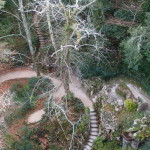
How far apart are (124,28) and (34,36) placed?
9.40m

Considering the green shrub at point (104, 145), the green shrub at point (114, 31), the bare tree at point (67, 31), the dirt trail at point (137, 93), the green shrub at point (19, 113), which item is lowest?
the green shrub at point (104, 145)

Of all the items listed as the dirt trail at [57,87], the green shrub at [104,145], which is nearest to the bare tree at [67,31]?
the dirt trail at [57,87]

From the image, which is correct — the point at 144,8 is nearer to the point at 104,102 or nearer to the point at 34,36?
the point at 104,102

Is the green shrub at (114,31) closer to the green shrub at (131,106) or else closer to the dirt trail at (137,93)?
the dirt trail at (137,93)

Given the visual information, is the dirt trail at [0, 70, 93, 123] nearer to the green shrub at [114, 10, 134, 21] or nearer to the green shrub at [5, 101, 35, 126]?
the green shrub at [5, 101, 35, 126]

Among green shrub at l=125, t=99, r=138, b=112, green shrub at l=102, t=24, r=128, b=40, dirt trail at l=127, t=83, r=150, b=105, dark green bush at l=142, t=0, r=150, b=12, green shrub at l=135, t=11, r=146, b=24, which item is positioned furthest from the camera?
green shrub at l=102, t=24, r=128, b=40

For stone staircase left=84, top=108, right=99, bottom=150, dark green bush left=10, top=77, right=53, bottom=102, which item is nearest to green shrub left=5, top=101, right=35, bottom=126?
dark green bush left=10, top=77, right=53, bottom=102

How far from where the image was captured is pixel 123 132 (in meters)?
16.6

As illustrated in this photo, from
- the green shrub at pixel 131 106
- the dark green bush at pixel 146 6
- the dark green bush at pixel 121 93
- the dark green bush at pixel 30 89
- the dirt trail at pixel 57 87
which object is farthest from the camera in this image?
the dark green bush at pixel 30 89

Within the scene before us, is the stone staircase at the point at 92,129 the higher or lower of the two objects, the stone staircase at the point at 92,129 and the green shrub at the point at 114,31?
the lower

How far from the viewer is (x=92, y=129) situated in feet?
61.8

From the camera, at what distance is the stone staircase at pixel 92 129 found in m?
18.3

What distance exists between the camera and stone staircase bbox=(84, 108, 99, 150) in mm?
18281

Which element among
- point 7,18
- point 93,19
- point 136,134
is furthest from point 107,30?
point 7,18
